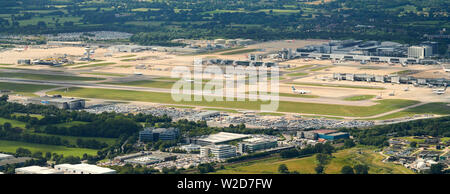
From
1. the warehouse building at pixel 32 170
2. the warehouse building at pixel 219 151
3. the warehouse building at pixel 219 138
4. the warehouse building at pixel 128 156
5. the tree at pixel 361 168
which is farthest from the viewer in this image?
the warehouse building at pixel 219 138

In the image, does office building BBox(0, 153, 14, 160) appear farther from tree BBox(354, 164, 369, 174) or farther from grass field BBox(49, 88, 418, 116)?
grass field BBox(49, 88, 418, 116)

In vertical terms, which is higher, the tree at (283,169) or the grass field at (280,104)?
the grass field at (280,104)

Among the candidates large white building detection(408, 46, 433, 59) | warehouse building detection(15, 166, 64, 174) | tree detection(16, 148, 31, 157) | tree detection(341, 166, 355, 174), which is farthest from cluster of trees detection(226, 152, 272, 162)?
large white building detection(408, 46, 433, 59)

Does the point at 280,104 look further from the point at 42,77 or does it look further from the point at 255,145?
the point at 42,77

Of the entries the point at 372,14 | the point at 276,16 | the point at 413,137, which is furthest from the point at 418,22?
the point at 413,137

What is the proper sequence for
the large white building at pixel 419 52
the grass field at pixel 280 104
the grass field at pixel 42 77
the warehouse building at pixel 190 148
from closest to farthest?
1. the warehouse building at pixel 190 148
2. the grass field at pixel 280 104
3. the grass field at pixel 42 77
4. the large white building at pixel 419 52

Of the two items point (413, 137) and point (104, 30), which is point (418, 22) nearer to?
point (104, 30)

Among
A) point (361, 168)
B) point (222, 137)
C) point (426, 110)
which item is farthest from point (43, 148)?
point (426, 110)

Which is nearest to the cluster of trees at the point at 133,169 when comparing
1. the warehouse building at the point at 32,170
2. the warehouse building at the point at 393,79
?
the warehouse building at the point at 32,170

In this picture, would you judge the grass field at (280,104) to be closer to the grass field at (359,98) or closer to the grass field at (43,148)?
the grass field at (359,98)
